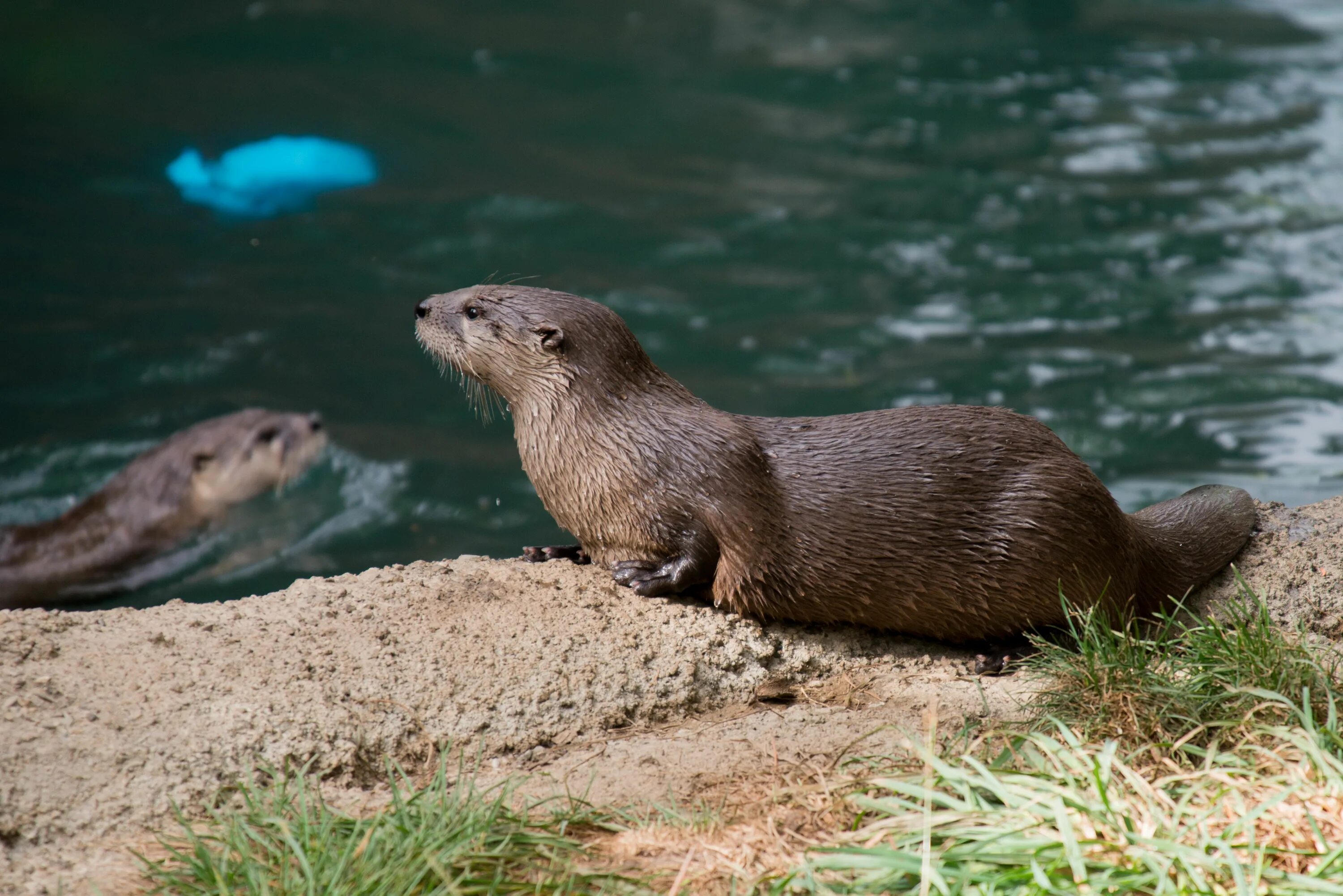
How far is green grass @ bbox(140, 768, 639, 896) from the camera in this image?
6.27ft

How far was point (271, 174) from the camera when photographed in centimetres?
874

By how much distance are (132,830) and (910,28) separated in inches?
404

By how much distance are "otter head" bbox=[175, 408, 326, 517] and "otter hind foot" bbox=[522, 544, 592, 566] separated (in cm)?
276

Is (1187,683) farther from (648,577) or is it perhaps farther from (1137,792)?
(648,577)

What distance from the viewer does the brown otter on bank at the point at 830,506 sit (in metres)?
2.96

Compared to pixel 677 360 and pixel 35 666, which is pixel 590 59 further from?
pixel 35 666

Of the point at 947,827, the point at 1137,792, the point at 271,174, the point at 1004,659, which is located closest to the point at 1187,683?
the point at 1137,792

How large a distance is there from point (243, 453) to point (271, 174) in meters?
3.63

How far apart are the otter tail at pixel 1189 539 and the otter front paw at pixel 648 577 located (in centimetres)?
114

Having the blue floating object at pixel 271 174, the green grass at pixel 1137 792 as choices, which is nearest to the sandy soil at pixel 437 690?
the green grass at pixel 1137 792

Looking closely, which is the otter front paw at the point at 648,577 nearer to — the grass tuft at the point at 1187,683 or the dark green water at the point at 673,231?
the grass tuft at the point at 1187,683

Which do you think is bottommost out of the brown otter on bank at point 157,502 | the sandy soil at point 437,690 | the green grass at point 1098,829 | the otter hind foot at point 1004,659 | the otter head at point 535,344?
the brown otter on bank at point 157,502

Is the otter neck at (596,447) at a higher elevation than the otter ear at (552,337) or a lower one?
lower

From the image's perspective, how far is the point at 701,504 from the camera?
3.01 meters
